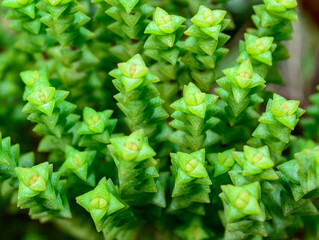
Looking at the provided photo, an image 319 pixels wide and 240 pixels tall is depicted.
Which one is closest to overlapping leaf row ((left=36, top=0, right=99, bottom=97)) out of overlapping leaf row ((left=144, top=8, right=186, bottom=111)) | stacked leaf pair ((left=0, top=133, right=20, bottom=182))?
overlapping leaf row ((left=144, top=8, right=186, bottom=111))

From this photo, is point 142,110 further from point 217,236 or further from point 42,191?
point 217,236

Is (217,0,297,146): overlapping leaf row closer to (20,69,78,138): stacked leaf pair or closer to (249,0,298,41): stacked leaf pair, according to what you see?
(249,0,298,41): stacked leaf pair

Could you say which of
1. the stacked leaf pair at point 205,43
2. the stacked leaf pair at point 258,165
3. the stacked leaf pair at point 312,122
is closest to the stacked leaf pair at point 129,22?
the stacked leaf pair at point 205,43

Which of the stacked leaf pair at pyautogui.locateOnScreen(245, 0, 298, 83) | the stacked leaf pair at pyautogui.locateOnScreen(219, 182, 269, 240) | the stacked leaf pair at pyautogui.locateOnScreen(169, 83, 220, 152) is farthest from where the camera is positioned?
the stacked leaf pair at pyautogui.locateOnScreen(245, 0, 298, 83)

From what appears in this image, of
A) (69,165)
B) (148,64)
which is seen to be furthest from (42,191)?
(148,64)

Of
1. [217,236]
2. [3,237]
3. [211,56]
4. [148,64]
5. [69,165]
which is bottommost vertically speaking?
[3,237]
